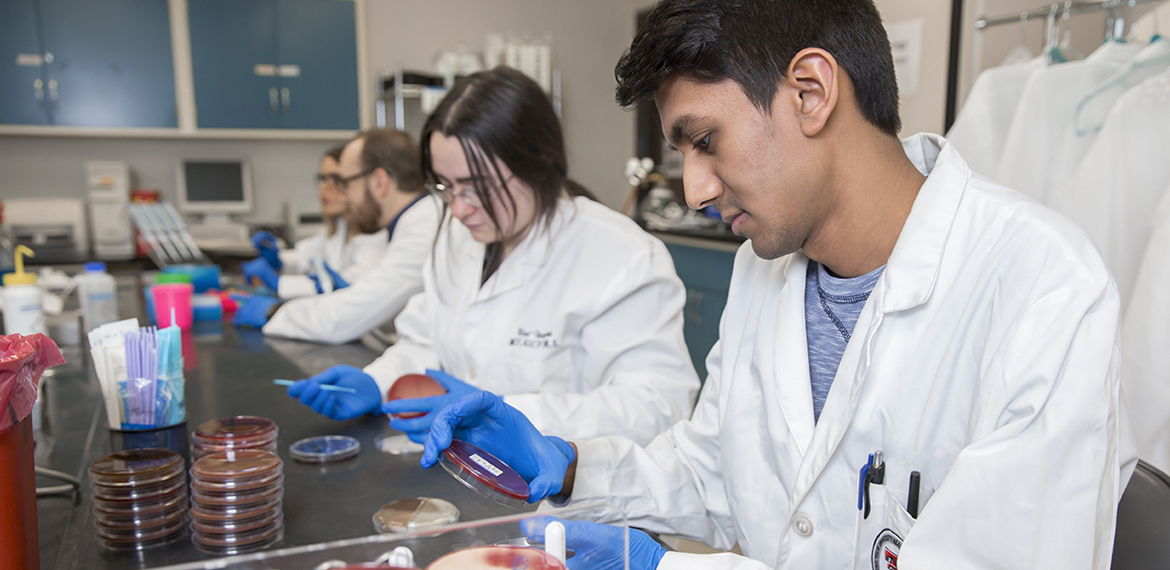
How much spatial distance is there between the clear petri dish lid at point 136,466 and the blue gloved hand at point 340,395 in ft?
1.18

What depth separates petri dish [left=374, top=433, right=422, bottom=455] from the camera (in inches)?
48.1

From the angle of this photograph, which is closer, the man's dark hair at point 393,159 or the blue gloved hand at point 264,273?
the man's dark hair at point 393,159

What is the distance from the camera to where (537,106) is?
1546 mm

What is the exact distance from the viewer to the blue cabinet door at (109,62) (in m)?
3.96

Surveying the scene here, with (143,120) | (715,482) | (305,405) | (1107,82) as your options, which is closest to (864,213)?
(715,482)

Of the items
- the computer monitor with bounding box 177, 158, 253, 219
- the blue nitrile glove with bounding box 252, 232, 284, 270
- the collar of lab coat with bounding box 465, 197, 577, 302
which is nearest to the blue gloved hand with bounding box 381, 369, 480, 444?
the collar of lab coat with bounding box 465, 197, 577, 302

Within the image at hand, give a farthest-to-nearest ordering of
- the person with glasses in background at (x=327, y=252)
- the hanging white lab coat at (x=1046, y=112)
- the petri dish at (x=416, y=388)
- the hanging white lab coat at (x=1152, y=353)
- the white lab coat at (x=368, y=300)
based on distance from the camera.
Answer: the person with glasses in background at (x=327, y=252) < the white lab coat at (x=368, y=300) < the hanging white lab coat at (x=1046, y=112) < the hanging white lab coat at (x=1152, y=353) < the petri dish at (x=416, y=388)

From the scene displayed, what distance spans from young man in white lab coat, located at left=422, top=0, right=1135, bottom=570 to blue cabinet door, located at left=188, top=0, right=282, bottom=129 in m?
4.05

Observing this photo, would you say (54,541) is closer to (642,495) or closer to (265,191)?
(642,495)

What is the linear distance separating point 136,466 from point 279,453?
284 millimetres

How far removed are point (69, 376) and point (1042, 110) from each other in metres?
2.48

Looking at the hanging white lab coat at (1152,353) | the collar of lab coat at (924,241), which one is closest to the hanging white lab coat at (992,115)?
the hanging white lab coat at (1152,353)

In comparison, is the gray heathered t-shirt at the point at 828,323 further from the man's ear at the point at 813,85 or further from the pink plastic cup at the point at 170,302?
the pink plastic cup at the point at 170,302

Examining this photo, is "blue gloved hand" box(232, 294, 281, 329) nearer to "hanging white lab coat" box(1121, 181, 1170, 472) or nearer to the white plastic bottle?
the white plastic bottle
